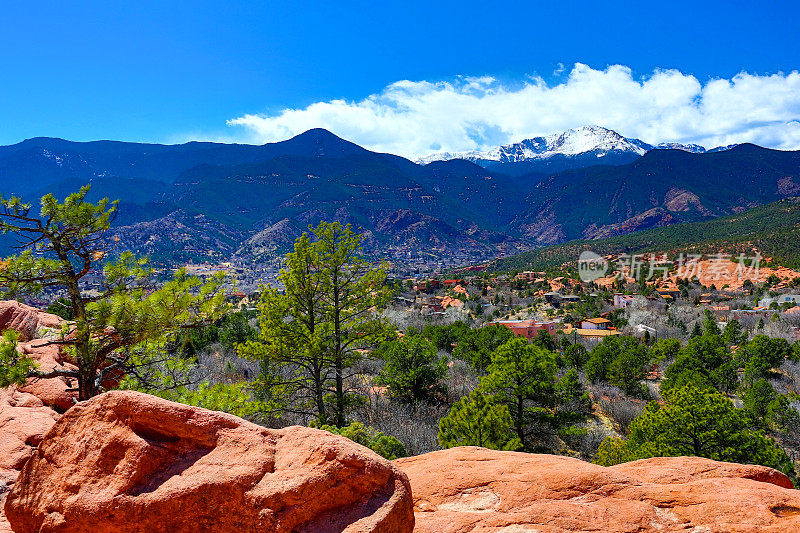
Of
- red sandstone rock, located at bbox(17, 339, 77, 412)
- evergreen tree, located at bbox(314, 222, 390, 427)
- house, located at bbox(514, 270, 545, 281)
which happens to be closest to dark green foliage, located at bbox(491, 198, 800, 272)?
house, located at bbox(514, 270, 545, 281)

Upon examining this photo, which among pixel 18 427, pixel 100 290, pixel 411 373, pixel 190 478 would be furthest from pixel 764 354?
pixel 18 427

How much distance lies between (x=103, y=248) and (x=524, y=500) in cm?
724

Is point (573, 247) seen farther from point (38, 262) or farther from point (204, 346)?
point (38, 262)

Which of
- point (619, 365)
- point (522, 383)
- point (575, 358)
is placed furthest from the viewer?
point (575, 358)

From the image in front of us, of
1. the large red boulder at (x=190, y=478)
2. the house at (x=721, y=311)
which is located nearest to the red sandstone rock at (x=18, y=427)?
the large red boulder at (x=190, y=478)

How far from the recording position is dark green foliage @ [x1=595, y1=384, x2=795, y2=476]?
1072 cm

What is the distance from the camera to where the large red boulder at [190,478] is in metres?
3.34

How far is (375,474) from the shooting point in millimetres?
3604

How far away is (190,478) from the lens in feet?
11.5

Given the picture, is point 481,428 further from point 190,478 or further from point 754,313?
point 754,313

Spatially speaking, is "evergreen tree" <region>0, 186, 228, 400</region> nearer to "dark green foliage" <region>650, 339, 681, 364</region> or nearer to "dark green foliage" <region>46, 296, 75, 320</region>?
"dark green foliage" <region>46, 296, 75, 320</region>

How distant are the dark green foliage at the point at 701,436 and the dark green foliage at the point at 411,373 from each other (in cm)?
902

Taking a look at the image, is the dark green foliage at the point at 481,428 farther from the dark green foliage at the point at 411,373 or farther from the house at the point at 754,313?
the house at the point at 754,313

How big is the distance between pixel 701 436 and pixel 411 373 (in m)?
10.8
